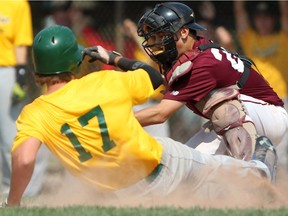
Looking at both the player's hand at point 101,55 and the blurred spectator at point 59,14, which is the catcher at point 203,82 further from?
the blurred spectator at point 59,14

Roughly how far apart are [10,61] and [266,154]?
3.71 metres

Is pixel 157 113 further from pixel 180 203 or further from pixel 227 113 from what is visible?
pixel 180 203

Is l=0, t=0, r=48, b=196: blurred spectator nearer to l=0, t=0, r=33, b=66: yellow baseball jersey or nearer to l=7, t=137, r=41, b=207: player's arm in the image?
l=0, t=0, r=33, b=66: yellow baseball jersey

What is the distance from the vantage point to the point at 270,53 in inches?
425

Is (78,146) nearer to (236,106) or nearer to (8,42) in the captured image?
(236,106)

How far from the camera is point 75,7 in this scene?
1111cm

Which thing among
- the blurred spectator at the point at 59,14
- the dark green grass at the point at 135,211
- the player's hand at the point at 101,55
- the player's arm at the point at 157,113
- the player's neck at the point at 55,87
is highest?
the player's neck at the point at 55,87

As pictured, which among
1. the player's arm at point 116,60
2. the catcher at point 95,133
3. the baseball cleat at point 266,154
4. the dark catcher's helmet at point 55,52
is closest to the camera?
the catcher at point 95,133

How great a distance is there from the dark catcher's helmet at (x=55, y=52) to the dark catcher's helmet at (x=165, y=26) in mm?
949

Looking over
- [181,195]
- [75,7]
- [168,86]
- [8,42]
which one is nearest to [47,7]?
[75,7]

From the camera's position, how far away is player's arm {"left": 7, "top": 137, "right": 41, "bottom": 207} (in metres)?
5.48

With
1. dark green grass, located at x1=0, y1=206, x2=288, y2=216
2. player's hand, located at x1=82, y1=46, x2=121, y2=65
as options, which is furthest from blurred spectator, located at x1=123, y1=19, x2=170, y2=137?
dark green grass, located at x1=0, y1=206, x2=288, y2=216

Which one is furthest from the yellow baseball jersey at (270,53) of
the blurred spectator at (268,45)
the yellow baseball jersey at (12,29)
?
the yellow baseball jersey at (12,29)

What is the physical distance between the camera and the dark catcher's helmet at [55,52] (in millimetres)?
5770
